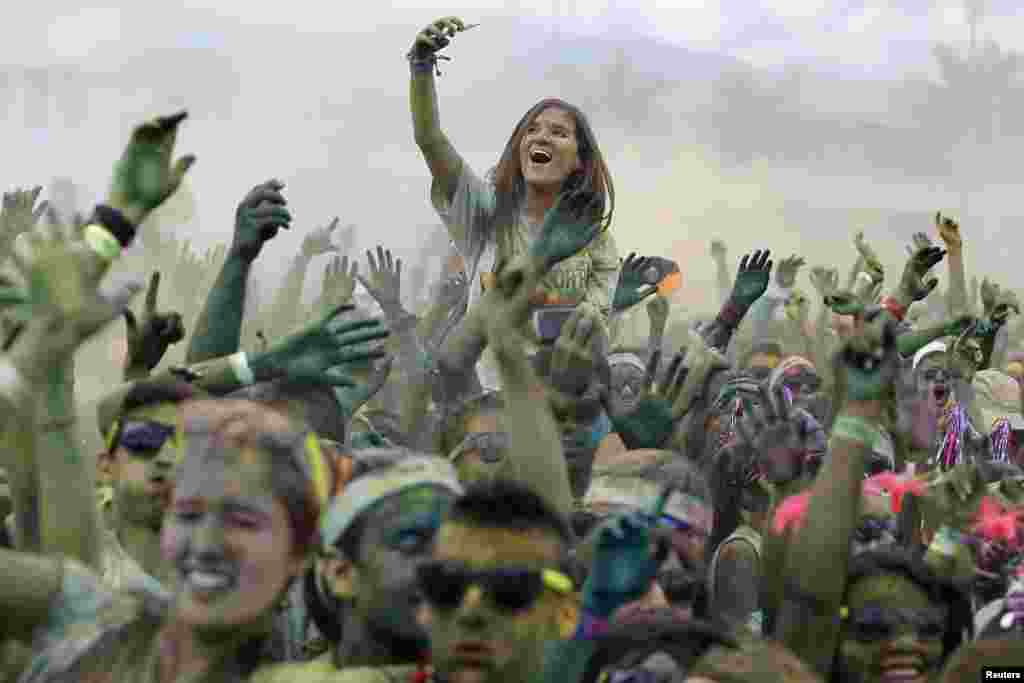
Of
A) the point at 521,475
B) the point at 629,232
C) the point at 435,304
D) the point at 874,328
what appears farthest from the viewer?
the point at 629,232

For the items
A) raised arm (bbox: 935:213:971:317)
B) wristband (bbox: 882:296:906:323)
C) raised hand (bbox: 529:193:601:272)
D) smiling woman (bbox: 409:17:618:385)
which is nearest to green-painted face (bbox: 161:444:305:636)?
raised hand (bbox: 529:193:601:272)

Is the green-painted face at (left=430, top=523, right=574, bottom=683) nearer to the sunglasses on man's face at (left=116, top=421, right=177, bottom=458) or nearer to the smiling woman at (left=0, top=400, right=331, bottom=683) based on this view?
the smiling woman at (left=0, top=400, right=331, bottom=683)

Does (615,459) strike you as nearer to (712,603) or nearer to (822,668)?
(712,603)

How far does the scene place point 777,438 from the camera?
16.0 ft

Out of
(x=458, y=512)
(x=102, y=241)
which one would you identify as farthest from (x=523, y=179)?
(x=458, y=512)

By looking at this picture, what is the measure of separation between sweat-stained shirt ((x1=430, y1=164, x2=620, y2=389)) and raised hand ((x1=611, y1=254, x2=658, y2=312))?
0.68 feet

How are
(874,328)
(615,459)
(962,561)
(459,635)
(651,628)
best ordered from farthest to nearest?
(615,459) → (962,561) → (874,328) → (651,628) → (459,635)

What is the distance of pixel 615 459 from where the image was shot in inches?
193

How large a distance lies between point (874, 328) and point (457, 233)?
129 inches

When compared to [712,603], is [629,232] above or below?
above

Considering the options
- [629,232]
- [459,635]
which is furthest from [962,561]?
[629,232]

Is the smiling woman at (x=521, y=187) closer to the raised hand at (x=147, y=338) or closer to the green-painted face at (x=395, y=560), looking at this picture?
the raised hand at (x=147, y=338)

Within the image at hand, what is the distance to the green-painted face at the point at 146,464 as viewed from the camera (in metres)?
4.14

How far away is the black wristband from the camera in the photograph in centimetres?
352
